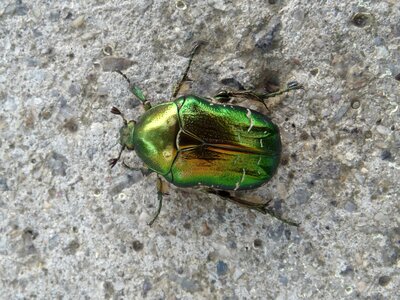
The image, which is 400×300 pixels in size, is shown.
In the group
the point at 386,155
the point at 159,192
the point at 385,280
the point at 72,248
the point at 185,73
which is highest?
the point at 185,73

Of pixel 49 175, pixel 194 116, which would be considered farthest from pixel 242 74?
pixel 49 175

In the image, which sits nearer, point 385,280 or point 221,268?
point 385,280

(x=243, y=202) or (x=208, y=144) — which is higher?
(x=208, y=144)

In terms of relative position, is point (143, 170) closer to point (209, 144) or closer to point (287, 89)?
point (209, 144)

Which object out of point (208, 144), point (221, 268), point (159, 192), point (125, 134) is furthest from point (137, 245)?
point (208, 144)

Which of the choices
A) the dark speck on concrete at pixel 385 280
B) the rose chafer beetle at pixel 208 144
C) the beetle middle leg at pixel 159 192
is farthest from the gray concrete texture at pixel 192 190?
the rose chafer beetle at pixel 208 144

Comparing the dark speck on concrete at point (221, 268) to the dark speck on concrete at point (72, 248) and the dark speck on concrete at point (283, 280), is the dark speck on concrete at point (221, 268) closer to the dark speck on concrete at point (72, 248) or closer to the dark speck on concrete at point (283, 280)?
the dark speck on concrete at point (283, 280)

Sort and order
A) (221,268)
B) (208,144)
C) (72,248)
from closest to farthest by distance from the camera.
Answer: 1. (208,144)
2. (221,268)
3. (72,248)

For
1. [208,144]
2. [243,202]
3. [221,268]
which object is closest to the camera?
[208,144]
